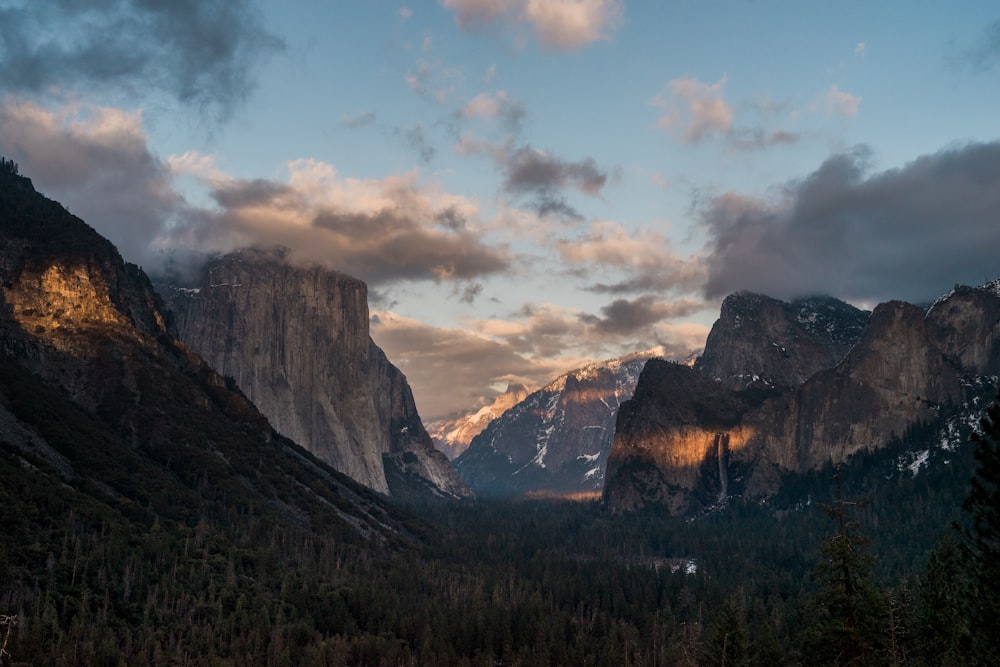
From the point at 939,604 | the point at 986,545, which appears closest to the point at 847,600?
the point at 986,545

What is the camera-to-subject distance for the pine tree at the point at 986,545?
5150 cm

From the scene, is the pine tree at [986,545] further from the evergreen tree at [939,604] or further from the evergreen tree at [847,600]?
the evergreen tree at [939,604]

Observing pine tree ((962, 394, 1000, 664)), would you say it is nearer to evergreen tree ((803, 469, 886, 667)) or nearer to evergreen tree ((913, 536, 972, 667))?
evergreen tree ((803, 469, 886, 667))

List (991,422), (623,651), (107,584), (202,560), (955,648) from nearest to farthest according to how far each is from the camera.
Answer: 1. (991,422)
2. (955,648)
3. (623,651)
4. (107,584)
5. (202,560)

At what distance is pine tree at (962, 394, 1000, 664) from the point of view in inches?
2028

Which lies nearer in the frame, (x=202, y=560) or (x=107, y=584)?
(x=107, y=584)

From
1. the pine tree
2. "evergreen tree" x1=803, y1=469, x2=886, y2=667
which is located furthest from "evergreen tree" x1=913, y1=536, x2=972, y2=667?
"evergreen tree" x1=803, y1=469, x2=886, y2=667

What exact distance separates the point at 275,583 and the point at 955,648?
155 meters

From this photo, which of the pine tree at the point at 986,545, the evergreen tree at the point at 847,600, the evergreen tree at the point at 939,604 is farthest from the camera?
the evergreen tree at the point at 939,604

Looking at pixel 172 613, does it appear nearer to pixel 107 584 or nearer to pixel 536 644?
pixel 107 584

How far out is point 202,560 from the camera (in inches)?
7510

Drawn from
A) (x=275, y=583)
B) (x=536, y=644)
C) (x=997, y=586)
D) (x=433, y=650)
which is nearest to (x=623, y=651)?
(x=536, y=644)

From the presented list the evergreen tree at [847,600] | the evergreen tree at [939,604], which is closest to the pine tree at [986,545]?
the evergreen tree at [847,600]

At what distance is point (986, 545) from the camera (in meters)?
53.2
